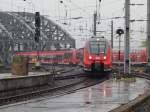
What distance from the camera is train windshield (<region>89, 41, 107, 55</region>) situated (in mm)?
41062

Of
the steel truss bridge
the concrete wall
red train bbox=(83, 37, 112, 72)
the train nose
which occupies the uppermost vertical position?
the steel truss bridge

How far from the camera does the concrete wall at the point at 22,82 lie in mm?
25513

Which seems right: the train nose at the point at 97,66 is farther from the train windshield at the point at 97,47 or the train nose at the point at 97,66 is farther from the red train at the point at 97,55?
the train windshield at the point at 97,47

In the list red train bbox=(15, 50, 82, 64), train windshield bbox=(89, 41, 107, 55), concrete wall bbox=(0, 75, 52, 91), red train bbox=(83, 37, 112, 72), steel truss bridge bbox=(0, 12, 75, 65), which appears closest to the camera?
concrete wall bbox=(0, 75, 52, 91)

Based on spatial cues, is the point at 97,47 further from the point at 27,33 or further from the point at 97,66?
the point at 27,33

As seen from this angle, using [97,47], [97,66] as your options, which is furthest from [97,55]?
[97,66]

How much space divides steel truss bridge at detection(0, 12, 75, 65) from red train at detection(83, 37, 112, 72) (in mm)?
55187

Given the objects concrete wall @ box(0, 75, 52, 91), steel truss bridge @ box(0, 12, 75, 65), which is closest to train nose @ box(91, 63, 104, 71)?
concrete wall @ box(0, 75, 52, 91)

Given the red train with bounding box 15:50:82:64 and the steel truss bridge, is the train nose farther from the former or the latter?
the steel truss bridge

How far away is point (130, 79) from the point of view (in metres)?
34.2

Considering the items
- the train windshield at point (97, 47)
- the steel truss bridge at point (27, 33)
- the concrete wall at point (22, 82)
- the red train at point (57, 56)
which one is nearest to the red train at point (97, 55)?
the train windshield at point (97, 47)

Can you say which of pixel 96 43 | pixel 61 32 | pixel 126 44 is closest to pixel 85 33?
pixel 61 32

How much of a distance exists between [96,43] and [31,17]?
81.0 metres

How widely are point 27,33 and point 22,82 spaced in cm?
9162
